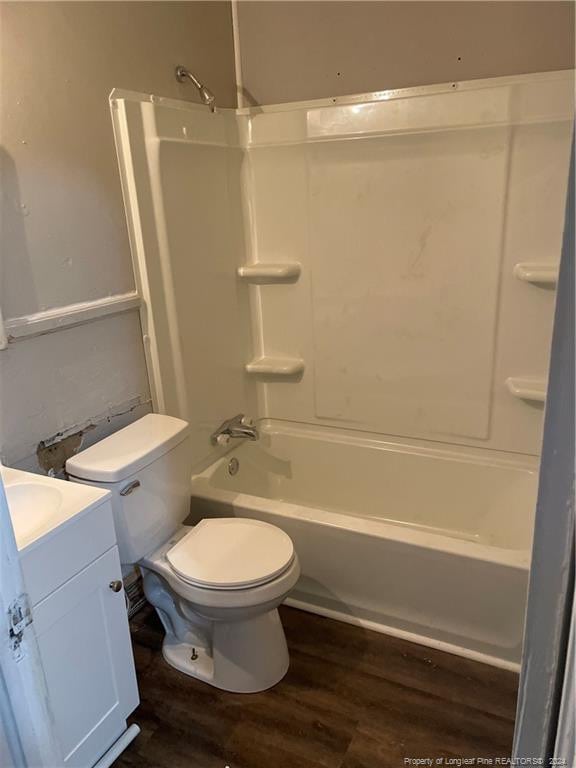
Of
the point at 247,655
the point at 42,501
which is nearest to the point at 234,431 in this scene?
the point at 247,655

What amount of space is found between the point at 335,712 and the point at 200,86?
7.13ft

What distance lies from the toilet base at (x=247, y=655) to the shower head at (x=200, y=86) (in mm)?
1850

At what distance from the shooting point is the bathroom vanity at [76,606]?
4.28 feet

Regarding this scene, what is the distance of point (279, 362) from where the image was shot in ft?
8.84

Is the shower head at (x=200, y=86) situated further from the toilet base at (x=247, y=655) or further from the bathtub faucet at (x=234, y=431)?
the toilet base at (x=247, y=655)

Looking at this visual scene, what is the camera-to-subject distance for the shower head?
2117mm

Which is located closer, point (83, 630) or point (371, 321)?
point (83, 630)

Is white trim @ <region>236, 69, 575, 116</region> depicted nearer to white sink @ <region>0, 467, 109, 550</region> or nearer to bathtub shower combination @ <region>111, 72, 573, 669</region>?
bathtub shower combination @ <region>111, 72, 573, 669</region>

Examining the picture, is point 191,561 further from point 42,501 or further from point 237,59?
point 237,59

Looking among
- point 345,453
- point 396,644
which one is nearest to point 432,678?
point 396,644

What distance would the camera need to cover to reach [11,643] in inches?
27.8

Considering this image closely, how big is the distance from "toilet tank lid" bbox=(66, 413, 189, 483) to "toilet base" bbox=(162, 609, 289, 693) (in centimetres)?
55

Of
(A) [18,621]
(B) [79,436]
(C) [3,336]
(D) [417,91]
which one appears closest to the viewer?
(A) [18,621]

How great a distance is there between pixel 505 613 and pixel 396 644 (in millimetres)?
395
